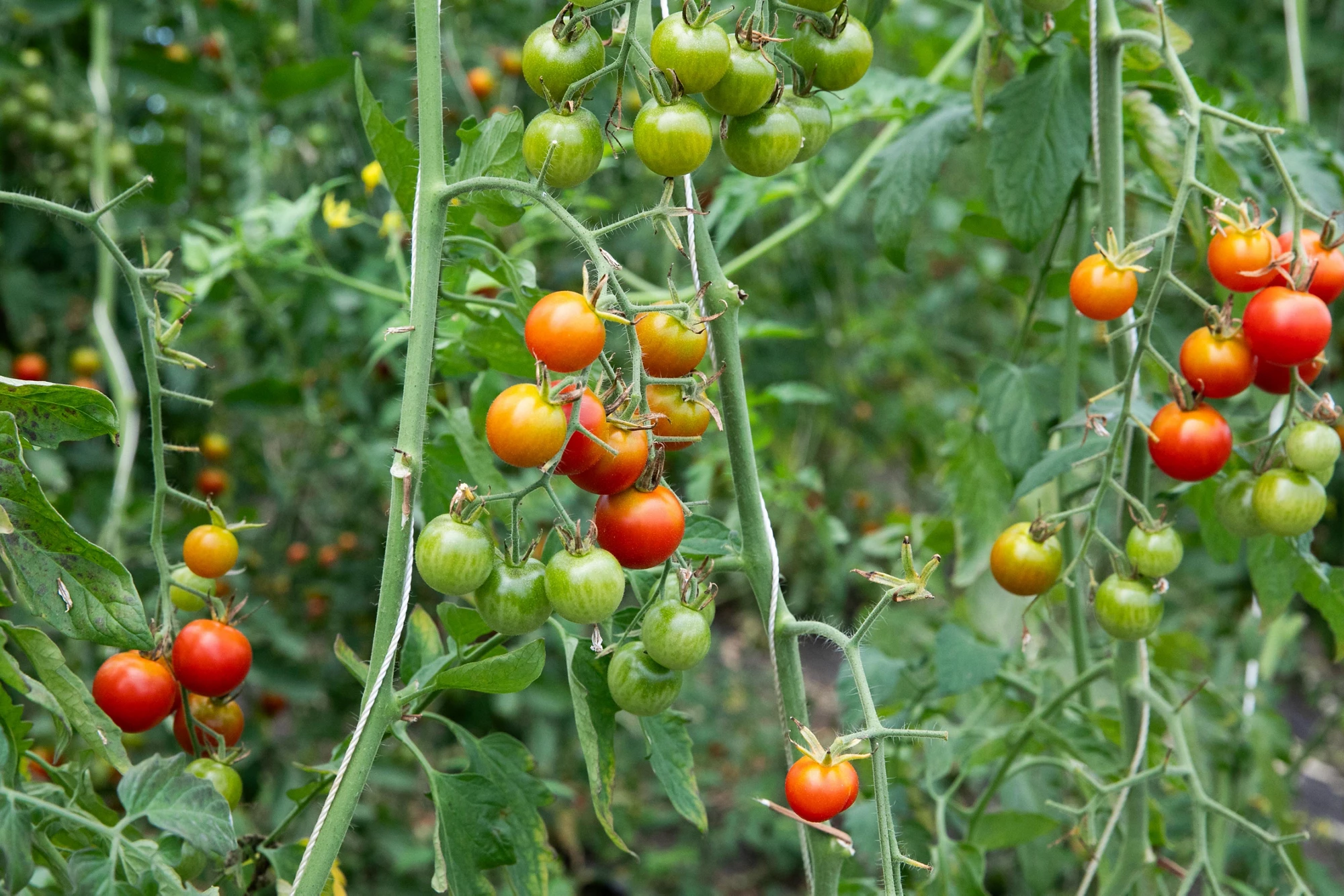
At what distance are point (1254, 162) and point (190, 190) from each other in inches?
75.4

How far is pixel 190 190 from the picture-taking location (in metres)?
2.14

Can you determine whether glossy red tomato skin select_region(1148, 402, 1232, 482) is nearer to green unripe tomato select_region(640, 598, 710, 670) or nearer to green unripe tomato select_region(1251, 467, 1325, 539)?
green unripe tomato select_region(1251, 467, 1325, 539)

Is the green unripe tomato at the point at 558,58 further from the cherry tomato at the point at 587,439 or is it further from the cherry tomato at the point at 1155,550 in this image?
the cherry tomato at the point at 1155,550

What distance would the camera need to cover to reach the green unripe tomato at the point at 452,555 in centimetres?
60

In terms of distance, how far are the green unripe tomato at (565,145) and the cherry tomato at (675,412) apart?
14 centimetres

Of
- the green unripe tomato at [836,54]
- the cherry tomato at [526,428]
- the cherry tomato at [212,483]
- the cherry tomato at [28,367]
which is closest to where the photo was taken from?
the cherry tomato at [526,428]

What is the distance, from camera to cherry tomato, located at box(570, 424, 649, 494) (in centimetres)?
61

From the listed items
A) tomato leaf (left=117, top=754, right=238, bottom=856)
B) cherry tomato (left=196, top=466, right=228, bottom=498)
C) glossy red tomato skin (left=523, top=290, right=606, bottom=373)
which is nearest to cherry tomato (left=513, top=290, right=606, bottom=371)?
glossy red tomato skin (left=523, top=290, right=606, bottom=373)

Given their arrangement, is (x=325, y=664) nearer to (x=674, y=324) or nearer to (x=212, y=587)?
(x=212, y=587)

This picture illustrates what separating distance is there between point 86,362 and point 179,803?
158 centimetres

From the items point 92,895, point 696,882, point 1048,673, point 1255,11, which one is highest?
point 1255,11

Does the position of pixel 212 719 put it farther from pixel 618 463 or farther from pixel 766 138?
pixel 766 138

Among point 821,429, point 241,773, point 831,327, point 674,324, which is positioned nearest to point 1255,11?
point 831,327

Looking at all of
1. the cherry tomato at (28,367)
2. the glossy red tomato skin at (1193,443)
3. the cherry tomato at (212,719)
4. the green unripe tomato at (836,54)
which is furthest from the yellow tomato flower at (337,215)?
the glossy red tomato skin at (1193,443)
